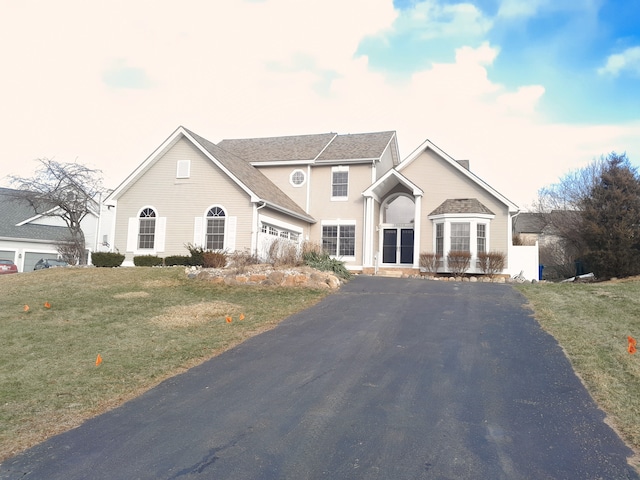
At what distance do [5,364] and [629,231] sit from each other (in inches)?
853

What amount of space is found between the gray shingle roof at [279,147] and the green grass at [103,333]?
34.6 feet

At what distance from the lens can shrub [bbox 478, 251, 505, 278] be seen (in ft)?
71.7

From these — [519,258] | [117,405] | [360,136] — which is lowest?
[117,405]

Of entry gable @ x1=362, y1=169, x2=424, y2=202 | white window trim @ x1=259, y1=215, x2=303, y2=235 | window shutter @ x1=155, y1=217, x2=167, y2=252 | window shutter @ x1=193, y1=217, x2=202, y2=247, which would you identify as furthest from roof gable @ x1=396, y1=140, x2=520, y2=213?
window shutter @ x1=155, y1=217, x2=167, y2=252

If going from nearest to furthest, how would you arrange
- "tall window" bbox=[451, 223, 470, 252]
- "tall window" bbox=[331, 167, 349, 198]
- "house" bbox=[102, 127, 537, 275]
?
"house" bbox=[102, 127, 537, 275], "tall window" bbox=[451, 223, 470, 252], "tall window" bbox=[331, 167, 349, 198]

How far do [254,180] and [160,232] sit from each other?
4779 millimetres

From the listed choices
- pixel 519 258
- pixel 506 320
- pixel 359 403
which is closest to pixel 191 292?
pixel 506 320

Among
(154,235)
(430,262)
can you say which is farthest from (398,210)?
(154,235)

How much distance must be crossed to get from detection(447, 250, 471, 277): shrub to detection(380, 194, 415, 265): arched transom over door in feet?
10.8

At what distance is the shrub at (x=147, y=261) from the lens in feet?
69.3

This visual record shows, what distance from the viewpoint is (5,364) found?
8.29 metres

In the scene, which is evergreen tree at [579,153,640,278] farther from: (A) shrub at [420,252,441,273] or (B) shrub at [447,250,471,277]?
(A) shrub at [420,252,441,273]

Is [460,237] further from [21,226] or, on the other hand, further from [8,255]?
[21,226]

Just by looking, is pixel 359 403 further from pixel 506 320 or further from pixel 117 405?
pixel 506 320
